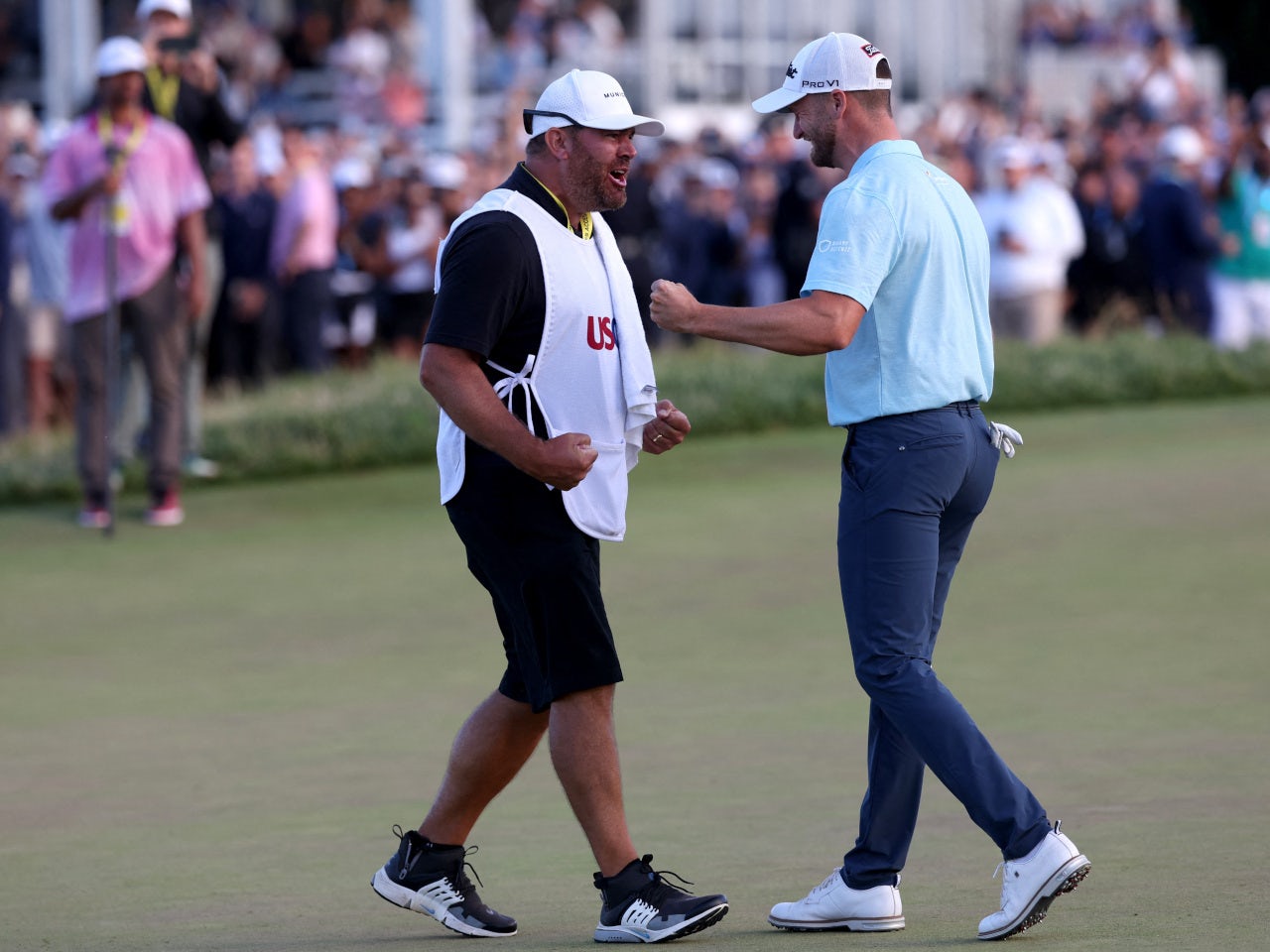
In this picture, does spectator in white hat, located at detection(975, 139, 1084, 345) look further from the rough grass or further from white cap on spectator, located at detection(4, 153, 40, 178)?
white cap on spectator, located at detection(4, 153, 40, 178)

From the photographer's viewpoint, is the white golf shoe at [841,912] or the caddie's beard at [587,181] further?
the caddie's beard at [587,181]

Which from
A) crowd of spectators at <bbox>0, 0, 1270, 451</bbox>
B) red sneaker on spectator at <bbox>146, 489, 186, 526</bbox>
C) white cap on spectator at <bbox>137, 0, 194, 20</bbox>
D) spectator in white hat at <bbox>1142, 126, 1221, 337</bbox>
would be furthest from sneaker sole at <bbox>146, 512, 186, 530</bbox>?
spectator in white hat at <bbox>1142, 126, 1221, 337</bbox>

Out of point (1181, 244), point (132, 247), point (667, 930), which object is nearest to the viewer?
point (667, 930)

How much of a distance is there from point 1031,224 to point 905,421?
43.7 feet

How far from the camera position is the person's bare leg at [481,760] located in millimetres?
5504

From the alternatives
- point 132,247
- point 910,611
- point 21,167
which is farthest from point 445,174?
point 910,611

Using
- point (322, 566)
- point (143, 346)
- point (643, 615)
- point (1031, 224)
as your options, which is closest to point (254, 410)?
point (143, 346)

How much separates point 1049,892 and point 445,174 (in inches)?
617

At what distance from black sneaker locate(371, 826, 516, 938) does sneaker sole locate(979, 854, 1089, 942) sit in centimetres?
119

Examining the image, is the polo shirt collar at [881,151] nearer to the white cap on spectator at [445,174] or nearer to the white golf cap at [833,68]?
the white golf cap at [833,68]

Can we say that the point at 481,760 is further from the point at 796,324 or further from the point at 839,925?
the point at 796,324

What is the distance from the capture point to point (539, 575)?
5.25m

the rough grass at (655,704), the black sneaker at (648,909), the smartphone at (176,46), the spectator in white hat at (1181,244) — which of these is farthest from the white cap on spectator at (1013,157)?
the black sneaker at (648,909)

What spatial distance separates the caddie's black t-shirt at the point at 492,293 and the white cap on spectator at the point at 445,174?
Answer: 46.9ft
